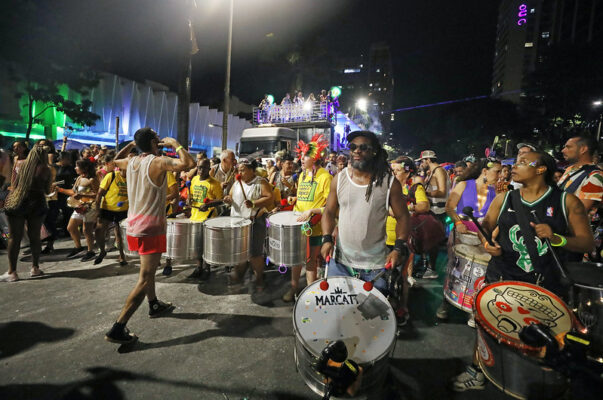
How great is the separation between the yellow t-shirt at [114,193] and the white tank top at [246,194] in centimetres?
264

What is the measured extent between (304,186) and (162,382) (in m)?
3.23

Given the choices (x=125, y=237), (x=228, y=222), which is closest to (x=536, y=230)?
(x=228, y=222)

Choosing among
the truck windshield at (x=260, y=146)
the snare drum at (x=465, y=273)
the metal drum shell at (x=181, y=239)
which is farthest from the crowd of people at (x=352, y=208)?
the truck windshield at (x=260, y=146)

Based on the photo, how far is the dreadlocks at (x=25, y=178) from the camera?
512cm

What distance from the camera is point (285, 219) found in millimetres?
4652

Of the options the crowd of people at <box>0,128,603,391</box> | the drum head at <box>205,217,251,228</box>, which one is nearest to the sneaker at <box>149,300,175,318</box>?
the crowd of people at <box>0,128,603,391</box>

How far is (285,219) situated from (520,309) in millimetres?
3113

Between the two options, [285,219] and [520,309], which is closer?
→ [520,309]

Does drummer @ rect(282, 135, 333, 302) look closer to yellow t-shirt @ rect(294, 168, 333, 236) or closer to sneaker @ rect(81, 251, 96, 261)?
yellow t-shirt @ rect(294, 168, 333, 236)

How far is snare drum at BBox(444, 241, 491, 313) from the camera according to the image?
3.59 meters

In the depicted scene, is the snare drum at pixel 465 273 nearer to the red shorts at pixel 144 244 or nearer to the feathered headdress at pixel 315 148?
the feathered headdress at pixel 315 148

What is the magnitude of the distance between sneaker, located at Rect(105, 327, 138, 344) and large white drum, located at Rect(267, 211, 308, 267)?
2.08 meters

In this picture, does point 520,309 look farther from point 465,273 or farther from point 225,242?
point 225,242

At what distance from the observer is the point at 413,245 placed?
5371 millimetres
